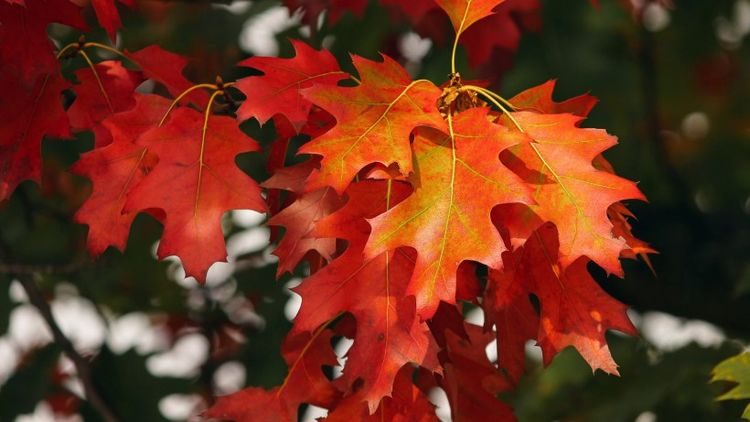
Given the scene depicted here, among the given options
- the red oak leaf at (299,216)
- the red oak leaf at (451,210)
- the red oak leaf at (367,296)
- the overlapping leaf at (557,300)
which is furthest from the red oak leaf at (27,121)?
the overlapping leaf at (557,300)

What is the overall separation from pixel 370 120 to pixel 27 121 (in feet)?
1.96

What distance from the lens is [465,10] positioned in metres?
1.94

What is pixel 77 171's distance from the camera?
6.25 ft

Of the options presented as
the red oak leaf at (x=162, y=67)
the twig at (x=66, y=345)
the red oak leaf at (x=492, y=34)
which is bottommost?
the twig at (x=66, y=345)

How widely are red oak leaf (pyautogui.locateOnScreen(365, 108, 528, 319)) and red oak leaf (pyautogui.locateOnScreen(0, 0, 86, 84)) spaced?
1.98ft

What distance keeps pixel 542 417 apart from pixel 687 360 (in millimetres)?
510

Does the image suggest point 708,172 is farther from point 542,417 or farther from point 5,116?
point 5,116

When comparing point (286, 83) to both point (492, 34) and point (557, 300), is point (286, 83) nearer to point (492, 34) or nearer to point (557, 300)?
point (557, 300)

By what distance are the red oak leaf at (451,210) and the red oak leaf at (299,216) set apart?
162mm

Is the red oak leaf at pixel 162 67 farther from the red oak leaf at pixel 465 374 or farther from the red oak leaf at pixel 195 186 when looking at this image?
the red oak leaf at pixel 465 374

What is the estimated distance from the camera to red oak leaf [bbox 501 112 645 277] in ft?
5.61

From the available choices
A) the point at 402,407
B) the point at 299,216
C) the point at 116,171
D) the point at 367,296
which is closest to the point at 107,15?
the point at 116,171

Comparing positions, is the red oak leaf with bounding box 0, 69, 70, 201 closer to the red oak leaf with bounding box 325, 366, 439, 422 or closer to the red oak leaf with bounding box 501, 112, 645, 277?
the red oak leaf with bounding box 325, 366, 439, 422

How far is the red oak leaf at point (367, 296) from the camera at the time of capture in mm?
1738
